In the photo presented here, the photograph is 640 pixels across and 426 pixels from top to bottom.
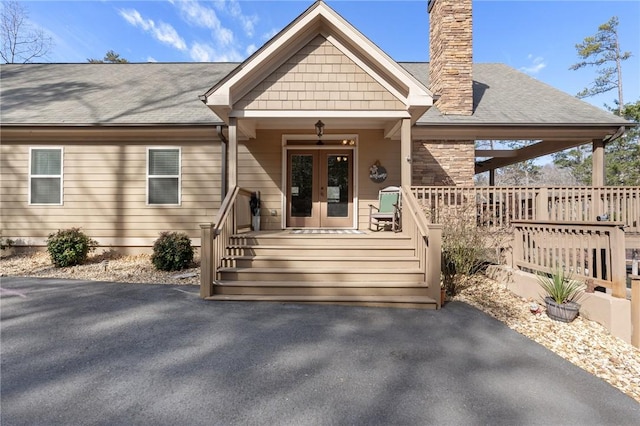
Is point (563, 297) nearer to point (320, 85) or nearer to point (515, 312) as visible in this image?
point (515, 312)

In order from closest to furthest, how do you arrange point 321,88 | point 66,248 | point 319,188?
point 321,88, point 66,248, point 319,188

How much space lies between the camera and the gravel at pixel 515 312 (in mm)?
2955

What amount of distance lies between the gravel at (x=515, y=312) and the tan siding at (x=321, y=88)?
3.57 meters

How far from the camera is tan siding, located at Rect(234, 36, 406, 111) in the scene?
559 centimetres

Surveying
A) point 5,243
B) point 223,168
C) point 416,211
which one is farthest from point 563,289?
point 5,243

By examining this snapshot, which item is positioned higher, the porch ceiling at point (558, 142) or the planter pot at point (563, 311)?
the porch ceiling at point (558, 142)

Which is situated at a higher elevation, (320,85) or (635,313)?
(320,85)

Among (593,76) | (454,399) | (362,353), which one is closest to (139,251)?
(362,353)

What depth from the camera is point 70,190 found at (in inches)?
293

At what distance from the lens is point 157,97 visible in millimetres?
8422

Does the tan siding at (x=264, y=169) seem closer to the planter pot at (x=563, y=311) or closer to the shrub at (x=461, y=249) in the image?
the shrub at (x=461, y=249)

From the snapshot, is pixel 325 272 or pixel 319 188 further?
pixel 319 188

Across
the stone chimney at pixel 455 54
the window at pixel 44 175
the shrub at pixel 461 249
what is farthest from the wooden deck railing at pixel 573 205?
the window at pixel 44 175

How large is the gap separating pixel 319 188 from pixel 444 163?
3.28 m
